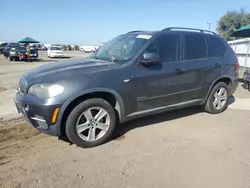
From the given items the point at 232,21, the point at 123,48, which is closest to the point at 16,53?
the point at 123,48

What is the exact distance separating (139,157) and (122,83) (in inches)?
46.2

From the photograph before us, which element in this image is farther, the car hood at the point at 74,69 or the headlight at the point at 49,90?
the car hood at the point at 74,69

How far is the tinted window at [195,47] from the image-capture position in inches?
A: 186

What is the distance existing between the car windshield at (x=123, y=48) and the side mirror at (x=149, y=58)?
21cm

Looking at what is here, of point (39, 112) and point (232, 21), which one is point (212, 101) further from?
point (232, 21)

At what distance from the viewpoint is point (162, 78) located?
4246 millimetres

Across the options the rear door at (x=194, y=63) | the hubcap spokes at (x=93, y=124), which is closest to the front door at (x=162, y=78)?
the rear door at (x=194, y=63)

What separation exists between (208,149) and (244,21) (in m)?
41.0

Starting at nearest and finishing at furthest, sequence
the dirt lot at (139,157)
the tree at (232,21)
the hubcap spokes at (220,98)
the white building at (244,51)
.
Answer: the dirt lot at (139,157), the hubcap spokes at (220,98), the white building at (244,51), the tree at (232,21)

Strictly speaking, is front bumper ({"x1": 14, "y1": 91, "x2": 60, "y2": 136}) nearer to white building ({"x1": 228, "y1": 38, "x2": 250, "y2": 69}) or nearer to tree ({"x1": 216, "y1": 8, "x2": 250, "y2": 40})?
white building ({"x1": 228, "y1": 38, "x2": 250, "y2": 69})

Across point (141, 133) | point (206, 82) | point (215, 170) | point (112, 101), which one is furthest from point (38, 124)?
point (206, 82)

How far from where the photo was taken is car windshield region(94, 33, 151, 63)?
163 inches

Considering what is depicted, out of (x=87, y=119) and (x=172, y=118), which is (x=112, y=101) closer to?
(x=87, y=119)

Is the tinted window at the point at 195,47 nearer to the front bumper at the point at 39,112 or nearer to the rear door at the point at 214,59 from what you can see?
the rear door at the point at 214,59
